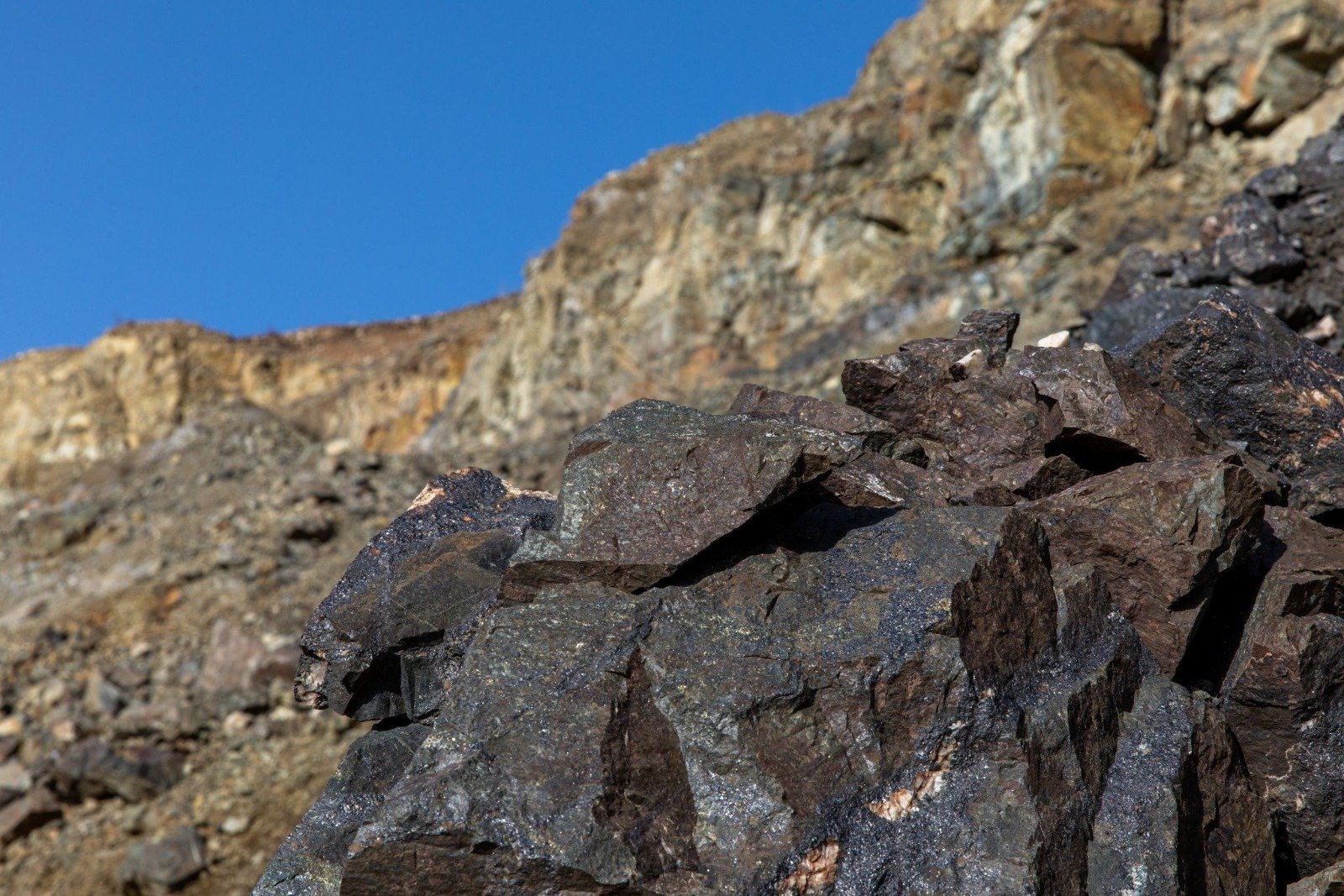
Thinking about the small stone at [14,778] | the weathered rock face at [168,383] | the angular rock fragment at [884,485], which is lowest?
the angular rock fragment at [884,485]

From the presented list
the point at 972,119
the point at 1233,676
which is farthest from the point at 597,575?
the point at 972,119

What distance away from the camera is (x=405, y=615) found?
3.78m

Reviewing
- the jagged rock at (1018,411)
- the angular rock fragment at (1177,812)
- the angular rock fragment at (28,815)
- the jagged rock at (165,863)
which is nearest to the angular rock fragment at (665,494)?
the jagged rock at (1018,411)

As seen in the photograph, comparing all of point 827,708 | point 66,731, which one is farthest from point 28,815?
point 827,708

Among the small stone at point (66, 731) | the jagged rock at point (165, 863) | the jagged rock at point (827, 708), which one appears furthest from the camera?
the small stone at point (66, 731)

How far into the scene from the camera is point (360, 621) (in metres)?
3.97

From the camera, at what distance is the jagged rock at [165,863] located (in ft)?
29.0

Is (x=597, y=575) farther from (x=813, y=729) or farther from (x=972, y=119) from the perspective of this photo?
(x=972, y=119)

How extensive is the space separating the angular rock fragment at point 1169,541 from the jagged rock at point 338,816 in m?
2.35

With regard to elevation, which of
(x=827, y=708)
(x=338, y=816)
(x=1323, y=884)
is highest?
(x=338, y=816)

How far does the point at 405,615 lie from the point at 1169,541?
256cm

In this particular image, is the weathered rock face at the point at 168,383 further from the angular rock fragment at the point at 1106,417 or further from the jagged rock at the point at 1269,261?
the angular rock fragment at the point at 1106,417

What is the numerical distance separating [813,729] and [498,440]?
20815mm

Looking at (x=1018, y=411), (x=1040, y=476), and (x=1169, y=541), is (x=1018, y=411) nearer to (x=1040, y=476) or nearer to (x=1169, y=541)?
(x=1040, y=476)
